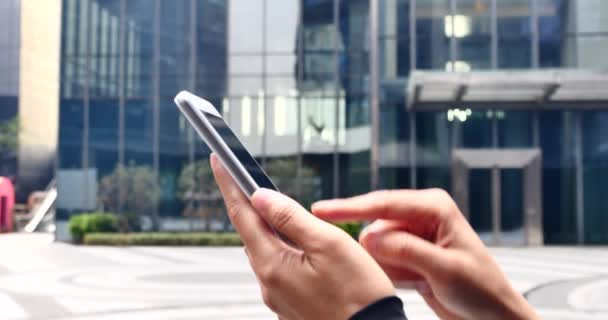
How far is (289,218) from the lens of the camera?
1237 millimetres

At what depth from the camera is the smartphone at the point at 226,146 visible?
1377 millimetres

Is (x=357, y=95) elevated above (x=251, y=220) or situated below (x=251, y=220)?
above

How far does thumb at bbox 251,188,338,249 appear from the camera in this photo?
121 centimetres

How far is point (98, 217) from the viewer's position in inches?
1013

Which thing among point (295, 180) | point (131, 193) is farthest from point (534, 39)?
point (131, 193)

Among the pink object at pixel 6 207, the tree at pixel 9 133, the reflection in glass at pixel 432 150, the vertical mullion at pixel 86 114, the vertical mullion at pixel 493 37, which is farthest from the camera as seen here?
the tree at pixel 9 133

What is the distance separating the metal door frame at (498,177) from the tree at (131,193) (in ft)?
38.7

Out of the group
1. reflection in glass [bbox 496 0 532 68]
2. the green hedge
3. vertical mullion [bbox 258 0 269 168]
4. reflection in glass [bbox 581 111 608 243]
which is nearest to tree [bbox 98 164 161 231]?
the green hedge

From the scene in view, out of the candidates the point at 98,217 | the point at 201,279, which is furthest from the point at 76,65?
the point at 201,279

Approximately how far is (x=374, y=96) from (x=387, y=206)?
78.6ft

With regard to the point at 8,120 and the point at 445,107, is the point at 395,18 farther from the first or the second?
the point at 8,120

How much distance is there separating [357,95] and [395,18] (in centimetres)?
329

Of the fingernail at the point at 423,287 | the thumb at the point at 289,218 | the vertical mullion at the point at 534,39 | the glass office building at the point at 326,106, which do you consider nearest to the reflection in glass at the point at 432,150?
the glass office building at the point at 326,106

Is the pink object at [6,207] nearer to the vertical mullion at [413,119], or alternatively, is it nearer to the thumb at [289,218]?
the vertical mullion at [413,119]
